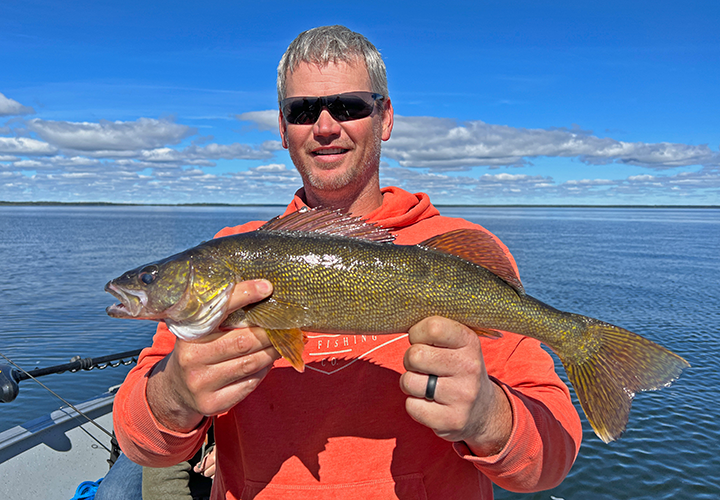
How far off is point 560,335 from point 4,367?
688 cm

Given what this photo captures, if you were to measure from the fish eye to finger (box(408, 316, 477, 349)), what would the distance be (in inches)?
68.9

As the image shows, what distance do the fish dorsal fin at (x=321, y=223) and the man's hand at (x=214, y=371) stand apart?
0.67 meters

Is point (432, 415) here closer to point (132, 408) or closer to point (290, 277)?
point (290, 277)

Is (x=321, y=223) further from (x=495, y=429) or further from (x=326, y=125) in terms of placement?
(x=495, y=429)

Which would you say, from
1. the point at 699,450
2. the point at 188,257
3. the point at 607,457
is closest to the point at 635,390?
the point at 188,257

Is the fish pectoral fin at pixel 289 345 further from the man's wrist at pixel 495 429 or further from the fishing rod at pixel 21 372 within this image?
the fishing rod at pixel 21 372

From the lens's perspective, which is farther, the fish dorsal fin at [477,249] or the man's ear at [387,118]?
the man's ear at [387,118]

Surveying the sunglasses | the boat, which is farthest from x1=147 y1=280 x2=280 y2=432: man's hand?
the boat

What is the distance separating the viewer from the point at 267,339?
8.50ft

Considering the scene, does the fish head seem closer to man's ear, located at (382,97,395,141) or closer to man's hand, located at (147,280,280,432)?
man's hand, located at (147,280,280,432)

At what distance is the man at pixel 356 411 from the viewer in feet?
8.12

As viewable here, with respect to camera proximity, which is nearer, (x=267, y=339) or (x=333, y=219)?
(x=267, y=339)

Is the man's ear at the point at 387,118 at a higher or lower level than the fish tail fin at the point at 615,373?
higher

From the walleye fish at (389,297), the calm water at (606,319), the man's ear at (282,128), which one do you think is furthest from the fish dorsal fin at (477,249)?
the calm water at (606,319)
